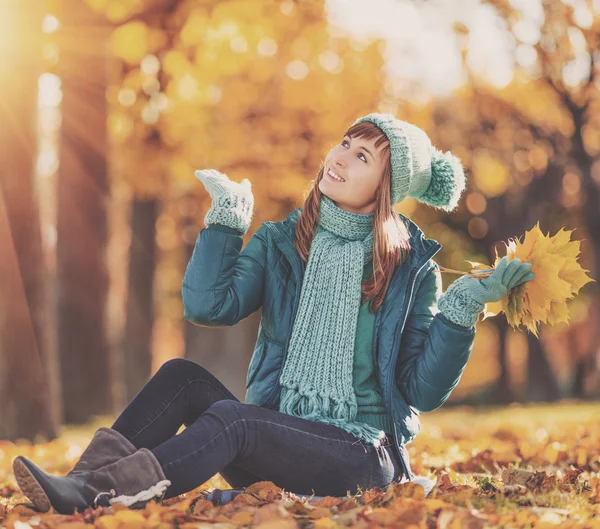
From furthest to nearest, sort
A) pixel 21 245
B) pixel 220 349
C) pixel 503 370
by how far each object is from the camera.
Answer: pixel 503 370
pixel 220 349
pixel 21 245

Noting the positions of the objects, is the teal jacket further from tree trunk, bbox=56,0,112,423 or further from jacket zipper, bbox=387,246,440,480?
tree trunk, bbox=56,0,112,423

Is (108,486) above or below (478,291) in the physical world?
below

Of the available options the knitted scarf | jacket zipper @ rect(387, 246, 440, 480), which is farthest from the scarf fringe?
jacket zipper @ rect(387, 246, 440, 480)

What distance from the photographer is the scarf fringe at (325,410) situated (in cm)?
334

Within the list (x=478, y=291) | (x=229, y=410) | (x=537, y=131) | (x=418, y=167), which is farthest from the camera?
(x=537, y=131)

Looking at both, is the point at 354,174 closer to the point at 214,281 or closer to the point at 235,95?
the point at 214,281

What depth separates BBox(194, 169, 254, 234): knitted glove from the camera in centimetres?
334

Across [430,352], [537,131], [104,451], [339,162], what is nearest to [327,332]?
[430,352]

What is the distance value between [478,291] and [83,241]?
6.82 meters

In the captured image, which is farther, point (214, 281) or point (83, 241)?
point (83, 241)

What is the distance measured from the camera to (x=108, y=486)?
2824 mm

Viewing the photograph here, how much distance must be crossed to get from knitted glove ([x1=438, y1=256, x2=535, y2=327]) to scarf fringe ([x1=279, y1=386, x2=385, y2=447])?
534 millimetres

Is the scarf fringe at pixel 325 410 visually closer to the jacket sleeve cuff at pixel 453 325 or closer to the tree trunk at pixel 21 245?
the jacket sleeve cuff at pixel 453 325

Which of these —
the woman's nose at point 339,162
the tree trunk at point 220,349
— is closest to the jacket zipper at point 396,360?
the woman's nose at point 339,162
